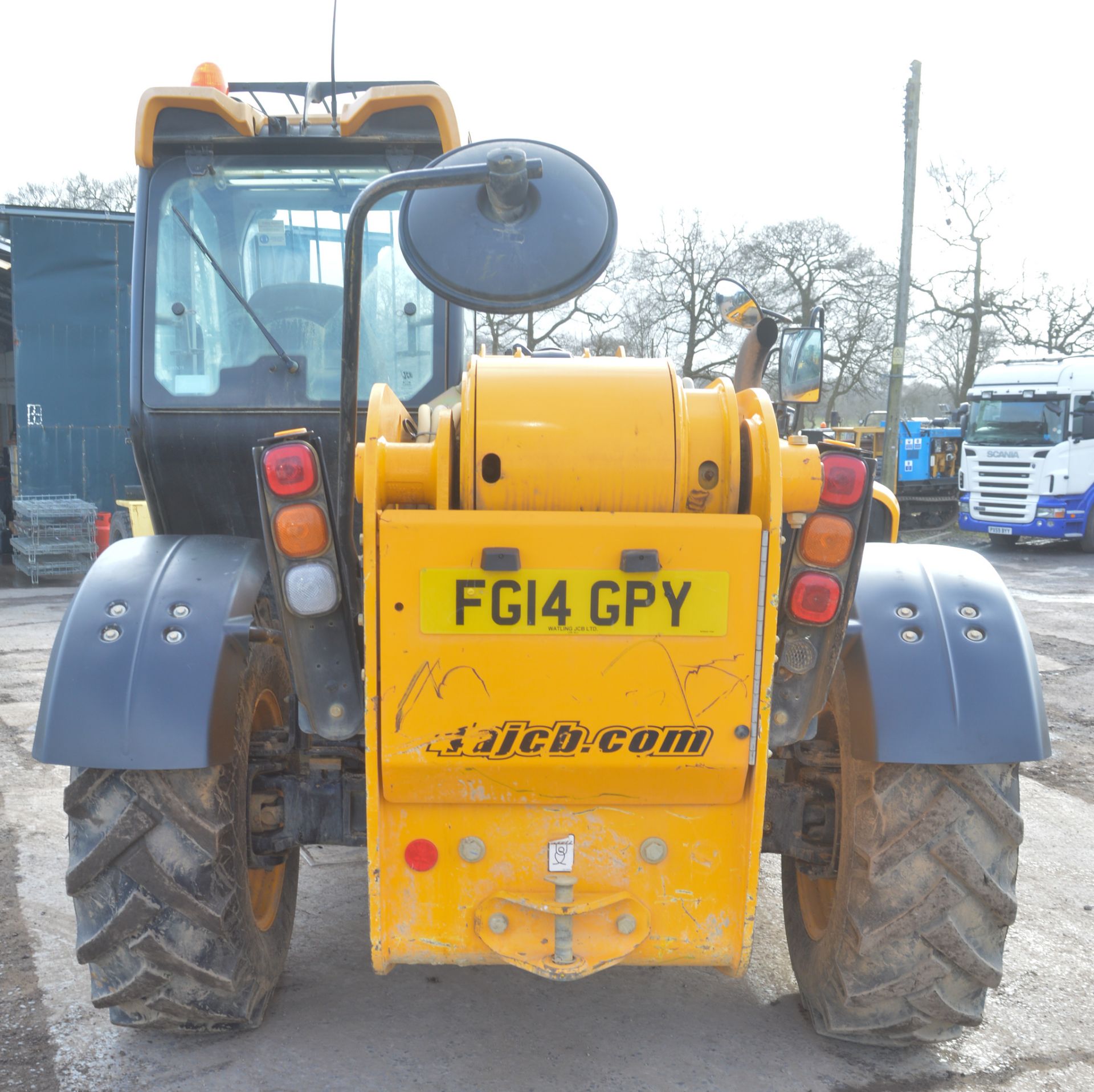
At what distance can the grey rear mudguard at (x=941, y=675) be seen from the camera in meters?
2.47

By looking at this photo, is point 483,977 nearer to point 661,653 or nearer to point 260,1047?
point 260,1047

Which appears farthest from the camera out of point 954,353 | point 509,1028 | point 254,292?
point 954,353

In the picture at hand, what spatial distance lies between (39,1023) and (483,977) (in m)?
1.27

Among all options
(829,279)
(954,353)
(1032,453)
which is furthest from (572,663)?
(954,353)

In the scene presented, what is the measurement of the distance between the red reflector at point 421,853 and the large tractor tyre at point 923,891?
3.51ft

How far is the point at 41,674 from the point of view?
7.67 m

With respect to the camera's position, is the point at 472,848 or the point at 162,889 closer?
the point at 472,848

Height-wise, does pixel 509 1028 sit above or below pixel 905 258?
below

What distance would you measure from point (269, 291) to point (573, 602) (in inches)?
73.1

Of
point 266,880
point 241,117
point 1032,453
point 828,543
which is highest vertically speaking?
point 241,117

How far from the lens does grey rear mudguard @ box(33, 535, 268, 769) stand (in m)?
2.45

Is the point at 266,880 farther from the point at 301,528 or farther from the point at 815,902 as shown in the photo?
the point at 815,902

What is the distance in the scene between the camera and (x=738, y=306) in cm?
353

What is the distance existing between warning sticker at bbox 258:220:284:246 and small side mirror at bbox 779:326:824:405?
1.68 metres
